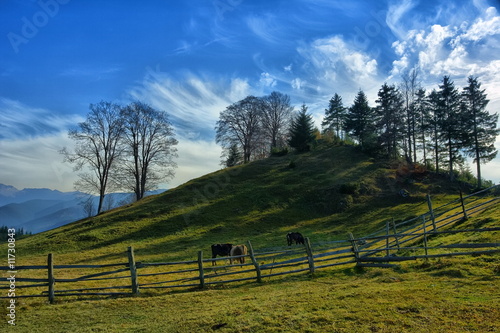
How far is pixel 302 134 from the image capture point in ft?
163

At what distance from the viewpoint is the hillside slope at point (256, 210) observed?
920 inches

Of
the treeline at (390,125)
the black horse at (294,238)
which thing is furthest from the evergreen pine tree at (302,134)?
the black horse at (294,238)

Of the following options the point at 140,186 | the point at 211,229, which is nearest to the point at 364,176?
the point at 211,229

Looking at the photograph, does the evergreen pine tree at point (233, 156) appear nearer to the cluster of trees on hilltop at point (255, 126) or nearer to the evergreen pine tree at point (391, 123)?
the cluster of trees on hilltop at point (255, 126)

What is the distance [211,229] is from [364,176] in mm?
22167

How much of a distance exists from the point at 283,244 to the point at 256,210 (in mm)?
10177

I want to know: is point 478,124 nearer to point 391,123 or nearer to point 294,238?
point 391,123

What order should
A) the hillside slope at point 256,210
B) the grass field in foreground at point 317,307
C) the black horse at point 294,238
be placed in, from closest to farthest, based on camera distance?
the grass field in foreground at point 317,307 → the black horse at point 294,238 → the hillside slope at point 256,210

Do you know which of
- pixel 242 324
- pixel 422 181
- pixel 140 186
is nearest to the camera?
pixel 242 324

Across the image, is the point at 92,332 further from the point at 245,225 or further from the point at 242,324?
the point at 245,225

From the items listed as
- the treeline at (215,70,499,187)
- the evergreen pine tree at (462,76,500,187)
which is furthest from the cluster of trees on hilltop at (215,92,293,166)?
the evergreen pine tree at (462,76,500,187)

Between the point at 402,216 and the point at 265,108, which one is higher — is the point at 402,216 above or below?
below

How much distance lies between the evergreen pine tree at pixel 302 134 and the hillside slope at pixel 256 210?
20.6ft

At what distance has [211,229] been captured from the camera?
26.6 m
